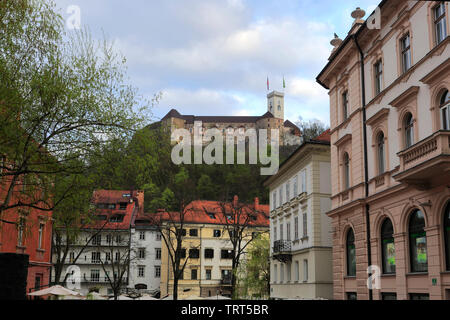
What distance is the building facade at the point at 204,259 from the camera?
64.9 metres

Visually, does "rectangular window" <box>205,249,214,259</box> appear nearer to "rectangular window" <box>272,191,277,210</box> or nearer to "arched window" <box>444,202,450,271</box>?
"rectangular window" <box>272,191,277,210</box>

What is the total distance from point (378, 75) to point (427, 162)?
7.67 m

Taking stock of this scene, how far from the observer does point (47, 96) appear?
12.4m

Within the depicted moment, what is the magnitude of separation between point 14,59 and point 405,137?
1362 centimetres

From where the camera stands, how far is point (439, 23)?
16.5 m

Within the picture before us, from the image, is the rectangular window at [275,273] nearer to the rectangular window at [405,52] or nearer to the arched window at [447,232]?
the rectangular window at [405,52]

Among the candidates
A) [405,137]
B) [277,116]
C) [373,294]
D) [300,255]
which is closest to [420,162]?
[405,137]

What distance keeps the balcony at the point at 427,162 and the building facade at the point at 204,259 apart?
4803cm

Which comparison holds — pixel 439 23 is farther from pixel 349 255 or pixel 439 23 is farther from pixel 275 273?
pixel 275 273

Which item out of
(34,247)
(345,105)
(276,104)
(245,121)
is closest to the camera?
(345,105)

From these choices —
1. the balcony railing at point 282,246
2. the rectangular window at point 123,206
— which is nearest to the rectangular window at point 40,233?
the balcony railing at point 282,246

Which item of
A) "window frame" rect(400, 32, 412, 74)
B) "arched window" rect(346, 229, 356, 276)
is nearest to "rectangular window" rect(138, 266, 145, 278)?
"arched window" rect(346, 229, 356, 276)

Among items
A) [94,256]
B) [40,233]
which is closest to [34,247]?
[40,233]

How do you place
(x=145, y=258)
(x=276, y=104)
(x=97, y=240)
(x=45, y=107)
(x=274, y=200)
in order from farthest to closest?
(x=276, y=104) < (x=145, y=258) < (x=97, y=240) < (x=274, y=200) < (x=45, y=107)
